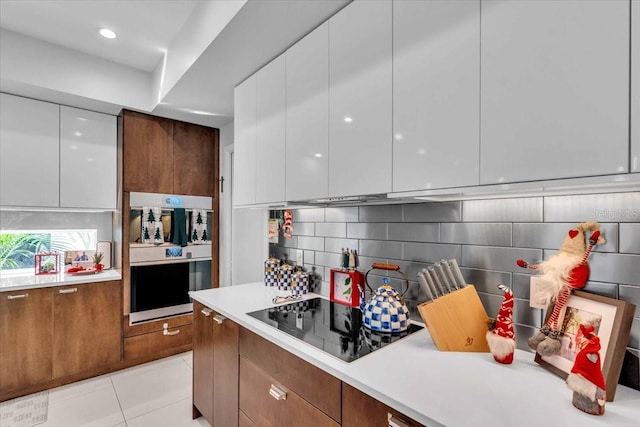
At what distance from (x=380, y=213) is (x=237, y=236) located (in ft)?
6.39

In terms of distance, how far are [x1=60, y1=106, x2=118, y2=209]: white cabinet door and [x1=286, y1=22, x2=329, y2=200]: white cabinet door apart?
2232 mm

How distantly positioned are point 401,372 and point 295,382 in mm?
468

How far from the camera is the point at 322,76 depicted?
1.59 meters

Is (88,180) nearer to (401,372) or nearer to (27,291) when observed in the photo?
(27,291)

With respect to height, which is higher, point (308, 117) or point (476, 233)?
point (308, 117)

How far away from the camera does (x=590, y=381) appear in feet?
2.65

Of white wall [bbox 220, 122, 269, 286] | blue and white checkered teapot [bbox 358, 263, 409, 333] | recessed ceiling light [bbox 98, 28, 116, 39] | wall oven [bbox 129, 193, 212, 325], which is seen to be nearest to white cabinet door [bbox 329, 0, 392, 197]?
blue and white checkered teapot [bbox 358, 263, 409, 333]

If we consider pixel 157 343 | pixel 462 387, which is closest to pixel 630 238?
pixel 462 387

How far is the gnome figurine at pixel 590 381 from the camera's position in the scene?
2.63 feet

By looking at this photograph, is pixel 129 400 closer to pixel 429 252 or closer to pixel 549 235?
pixel 429 252

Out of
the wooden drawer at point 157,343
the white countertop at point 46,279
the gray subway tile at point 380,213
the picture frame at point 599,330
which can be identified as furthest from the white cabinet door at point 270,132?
the wooden drawer at point 157,343

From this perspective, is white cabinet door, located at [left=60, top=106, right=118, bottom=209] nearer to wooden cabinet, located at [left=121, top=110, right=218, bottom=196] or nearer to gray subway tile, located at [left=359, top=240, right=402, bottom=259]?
wooden cabinet, located at [left=121, top=110, right=218, bottom=196]

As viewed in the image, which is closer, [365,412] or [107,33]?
[365,412]

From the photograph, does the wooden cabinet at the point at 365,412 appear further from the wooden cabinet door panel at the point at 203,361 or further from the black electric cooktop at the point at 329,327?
the wooden cabinet door panel at the point at 203,361
